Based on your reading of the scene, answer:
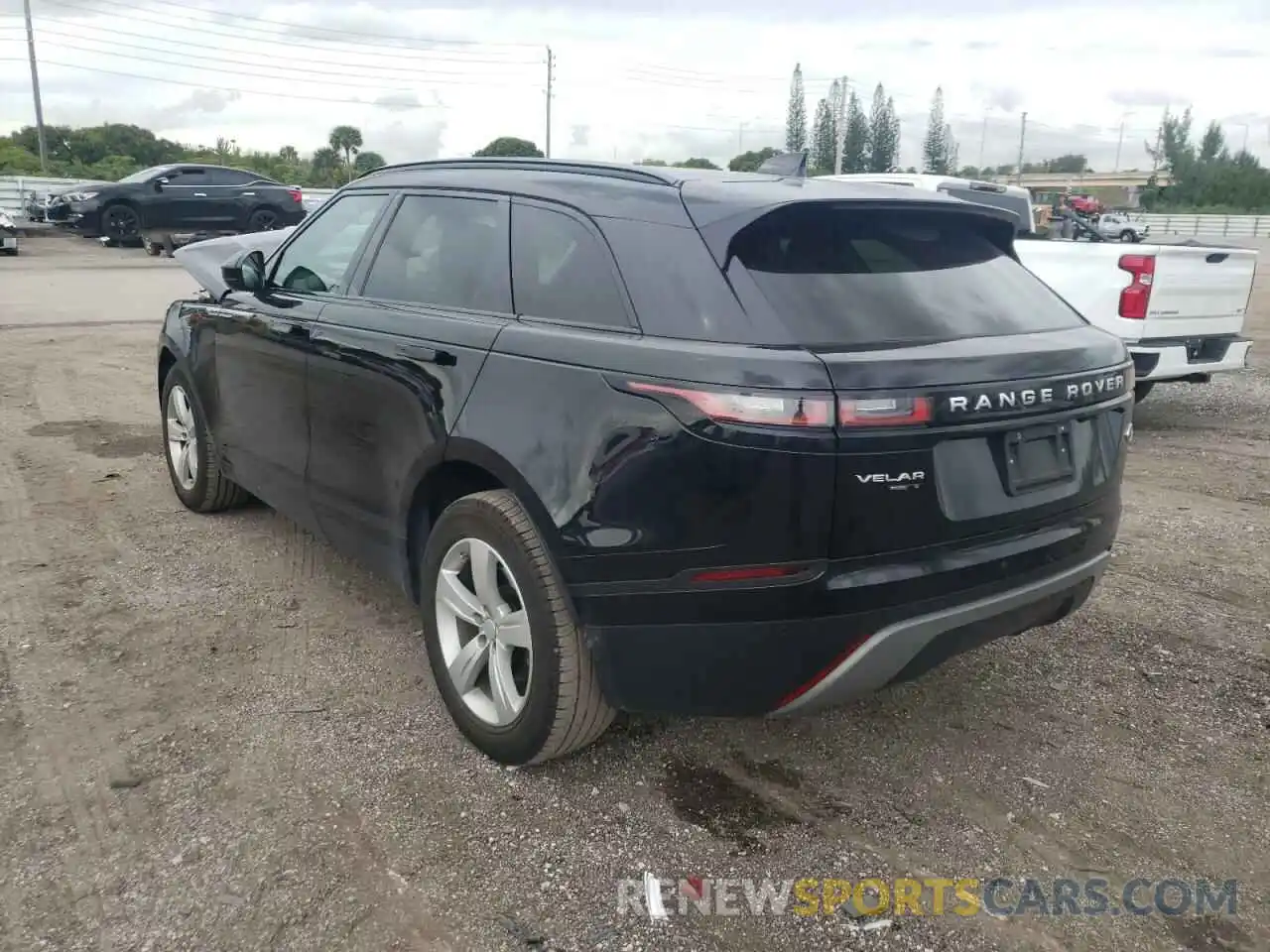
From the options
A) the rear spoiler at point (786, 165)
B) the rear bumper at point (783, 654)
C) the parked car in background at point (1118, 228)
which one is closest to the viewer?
the rear bumper at point (783, 654)

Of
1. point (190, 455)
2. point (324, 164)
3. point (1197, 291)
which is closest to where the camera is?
point (190, 455)

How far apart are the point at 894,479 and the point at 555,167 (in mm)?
1556

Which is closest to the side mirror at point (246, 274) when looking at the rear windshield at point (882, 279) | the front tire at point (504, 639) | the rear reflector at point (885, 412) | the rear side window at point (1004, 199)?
the front tire at point (504, 639)

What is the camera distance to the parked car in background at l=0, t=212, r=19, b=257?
22.1 meters

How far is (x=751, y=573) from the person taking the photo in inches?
95.7

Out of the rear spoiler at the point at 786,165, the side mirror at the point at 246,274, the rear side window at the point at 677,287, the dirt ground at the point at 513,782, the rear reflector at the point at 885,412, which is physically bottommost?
the dirt ground at the point at 513,782

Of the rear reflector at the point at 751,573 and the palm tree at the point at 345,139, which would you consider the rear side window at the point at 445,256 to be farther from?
the palm tree at the point at 345,139

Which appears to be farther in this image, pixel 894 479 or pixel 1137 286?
pixel 1137 286

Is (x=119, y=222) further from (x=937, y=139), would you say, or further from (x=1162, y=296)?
(x=937, y=139)

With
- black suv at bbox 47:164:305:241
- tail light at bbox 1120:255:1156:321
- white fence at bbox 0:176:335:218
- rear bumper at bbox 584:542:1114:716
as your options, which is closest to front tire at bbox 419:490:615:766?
rear bumper at bbox 584:542:1114:716

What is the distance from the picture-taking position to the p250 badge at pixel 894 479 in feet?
7.85

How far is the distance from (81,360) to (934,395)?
32.0 ft

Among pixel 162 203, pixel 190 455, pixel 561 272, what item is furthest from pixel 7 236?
pixel 561 272

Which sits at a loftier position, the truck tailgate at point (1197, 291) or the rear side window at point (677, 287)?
the rear side window at point (677, 287)
